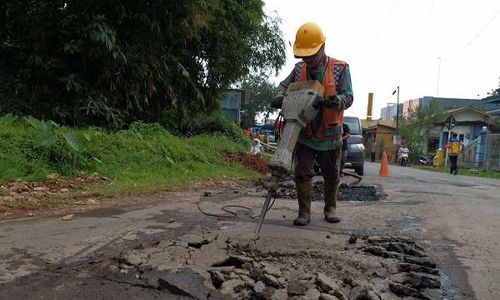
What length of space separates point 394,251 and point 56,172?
496 cm

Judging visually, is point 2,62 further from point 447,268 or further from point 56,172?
point 447,268

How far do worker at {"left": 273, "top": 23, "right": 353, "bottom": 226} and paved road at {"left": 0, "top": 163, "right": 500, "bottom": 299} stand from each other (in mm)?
336

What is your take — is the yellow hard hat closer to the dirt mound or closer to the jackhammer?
the jackhammer

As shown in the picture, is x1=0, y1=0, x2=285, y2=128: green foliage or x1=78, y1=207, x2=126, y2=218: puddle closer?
x1=78, y1=207, x2=126, y2=218: puddle

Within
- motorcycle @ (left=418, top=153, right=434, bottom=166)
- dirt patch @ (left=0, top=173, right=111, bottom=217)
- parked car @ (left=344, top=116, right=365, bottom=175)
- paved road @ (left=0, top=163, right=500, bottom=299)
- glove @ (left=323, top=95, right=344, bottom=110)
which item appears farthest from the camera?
motorcycle @ (left=418, top=153, right=434, bottom=166)

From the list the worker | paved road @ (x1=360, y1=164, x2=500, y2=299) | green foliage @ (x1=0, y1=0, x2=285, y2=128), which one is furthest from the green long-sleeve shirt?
green foliage @ (x1=0, y1=0, x2=285, y2=128)

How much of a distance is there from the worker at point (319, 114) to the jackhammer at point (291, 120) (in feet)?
0.45

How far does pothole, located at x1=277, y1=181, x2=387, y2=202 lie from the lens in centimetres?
707

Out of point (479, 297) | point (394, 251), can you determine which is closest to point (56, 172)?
point (394, 251)

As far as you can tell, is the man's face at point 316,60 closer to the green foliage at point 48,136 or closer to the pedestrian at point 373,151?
the green foliage at point 48,136

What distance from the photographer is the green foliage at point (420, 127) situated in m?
42.1

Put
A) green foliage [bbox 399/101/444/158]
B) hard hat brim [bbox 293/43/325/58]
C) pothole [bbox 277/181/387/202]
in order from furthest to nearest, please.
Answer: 1. green foliage [bbox 399/101/444/158]
2. pothole [bbox 277/181/387/202]
3. hard hat brim [bbox 293/43/325/58]

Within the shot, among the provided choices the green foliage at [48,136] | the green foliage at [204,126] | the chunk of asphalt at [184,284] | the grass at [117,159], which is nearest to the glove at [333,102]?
the chunk of asphalt at [184,284]

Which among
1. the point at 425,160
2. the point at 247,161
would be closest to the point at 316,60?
the point at 247,161
